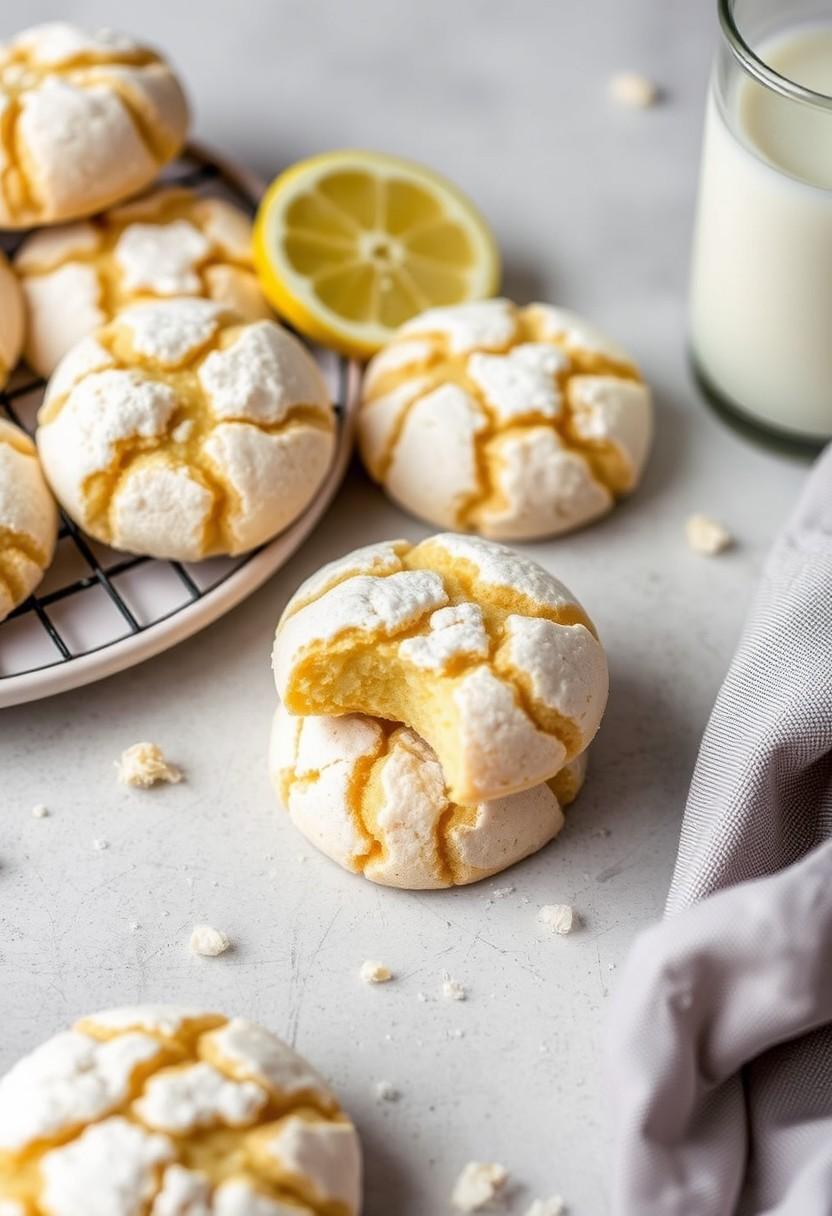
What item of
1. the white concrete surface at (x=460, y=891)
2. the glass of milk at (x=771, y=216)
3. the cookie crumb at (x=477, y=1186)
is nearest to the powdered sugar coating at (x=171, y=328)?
the white concrete surface at (x=460, y=891)

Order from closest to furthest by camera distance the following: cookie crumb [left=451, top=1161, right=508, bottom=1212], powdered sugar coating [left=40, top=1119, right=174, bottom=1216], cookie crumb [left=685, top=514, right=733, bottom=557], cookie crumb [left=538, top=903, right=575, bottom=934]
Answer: powdered sugar coating [left=40, top=1119, right=174, bottom=1216] → cookie crumb [left=451, top=1161, right=508, bottom=1212] → cookie crumb [left=538, top=903, right=575, bottom=934] → cookie crumb [left=685, top=514, right=733, bottom=557]

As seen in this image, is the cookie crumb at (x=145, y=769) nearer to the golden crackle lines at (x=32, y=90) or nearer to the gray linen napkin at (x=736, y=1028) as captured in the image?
the gray linen napkin at (x=736, y=1028)

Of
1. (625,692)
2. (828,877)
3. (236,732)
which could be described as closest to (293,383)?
(236,732)

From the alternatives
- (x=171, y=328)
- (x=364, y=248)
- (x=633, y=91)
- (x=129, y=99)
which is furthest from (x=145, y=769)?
(x=633, y=91)

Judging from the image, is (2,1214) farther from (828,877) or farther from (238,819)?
(828,877)

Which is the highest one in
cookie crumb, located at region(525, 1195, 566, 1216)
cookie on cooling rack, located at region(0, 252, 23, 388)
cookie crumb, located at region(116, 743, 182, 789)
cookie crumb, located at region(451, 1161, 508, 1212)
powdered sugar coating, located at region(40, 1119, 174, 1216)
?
cookie on cooling rack, located at region(0, 252, 23, 388)

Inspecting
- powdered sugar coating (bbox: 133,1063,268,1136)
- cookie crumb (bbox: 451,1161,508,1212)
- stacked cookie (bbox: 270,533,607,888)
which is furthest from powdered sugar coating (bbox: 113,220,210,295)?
cookie crumb (bbox: 451,1161,508,1212)

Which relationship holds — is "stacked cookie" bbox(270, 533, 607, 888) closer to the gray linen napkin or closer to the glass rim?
the gray linen napkin
